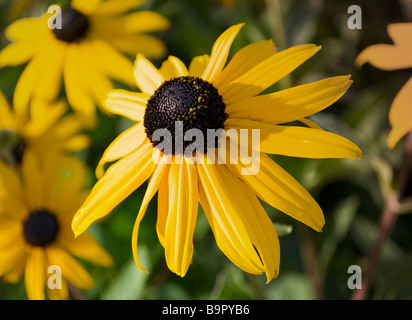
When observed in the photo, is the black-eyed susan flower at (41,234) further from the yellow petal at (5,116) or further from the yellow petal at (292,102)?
the yellow petal at (292,102)

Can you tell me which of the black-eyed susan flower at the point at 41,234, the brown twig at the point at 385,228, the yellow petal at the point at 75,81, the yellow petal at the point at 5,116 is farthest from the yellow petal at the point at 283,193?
the yellow petal at the point at 5,116

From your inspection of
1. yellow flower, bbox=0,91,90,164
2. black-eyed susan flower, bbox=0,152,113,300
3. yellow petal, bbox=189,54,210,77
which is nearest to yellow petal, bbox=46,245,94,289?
black-eyed susan flower, bbox=0,152,113,300

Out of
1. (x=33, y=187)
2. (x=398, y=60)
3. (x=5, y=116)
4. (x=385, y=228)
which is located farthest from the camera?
(x=5, y=116)

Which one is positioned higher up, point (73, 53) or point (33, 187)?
point (73, 53)

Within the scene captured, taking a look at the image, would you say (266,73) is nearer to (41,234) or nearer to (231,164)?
(231,164)

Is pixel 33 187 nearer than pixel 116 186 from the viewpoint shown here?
No

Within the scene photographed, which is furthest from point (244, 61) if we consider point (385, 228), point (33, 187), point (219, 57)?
point (33, 187)
